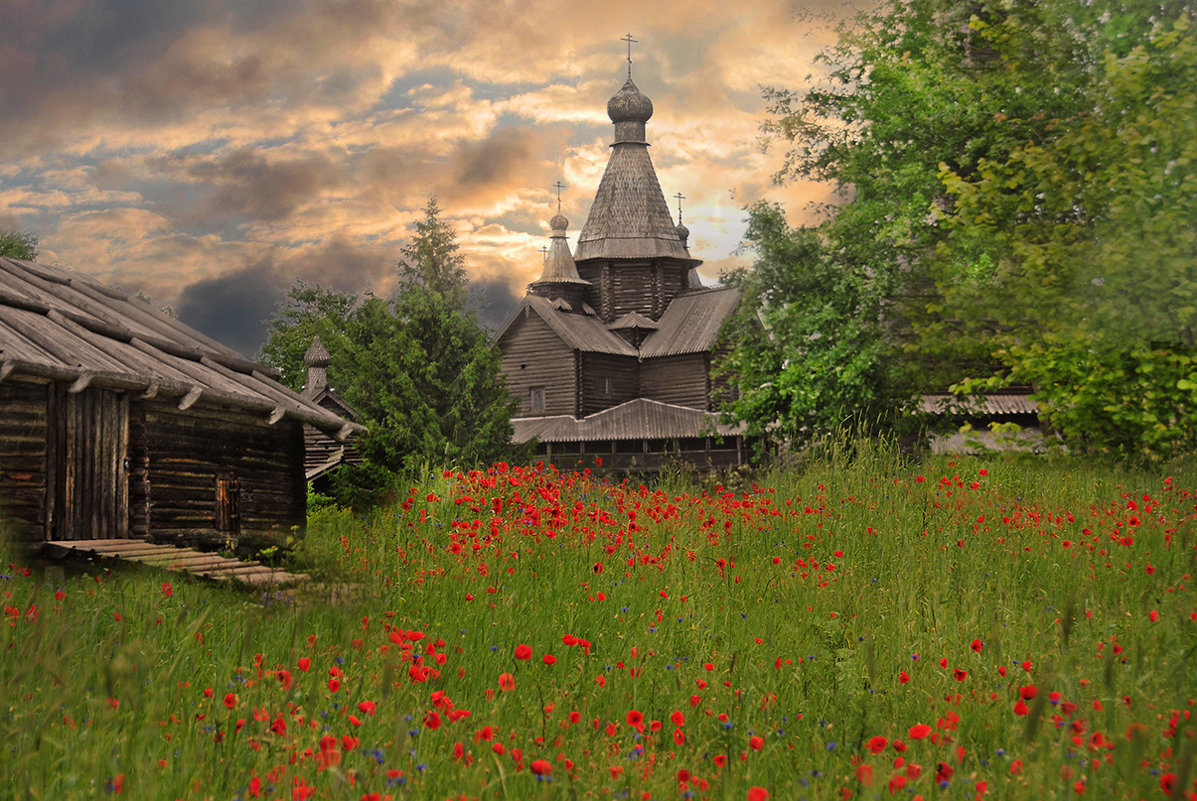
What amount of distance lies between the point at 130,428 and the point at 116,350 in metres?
0.97

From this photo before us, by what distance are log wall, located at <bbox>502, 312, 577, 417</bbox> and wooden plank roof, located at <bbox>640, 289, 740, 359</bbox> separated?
4033mm

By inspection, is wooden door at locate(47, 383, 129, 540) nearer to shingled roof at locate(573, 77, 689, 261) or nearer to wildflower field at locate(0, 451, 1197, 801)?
wildflower field at locate(0, 451, 1197, 801)

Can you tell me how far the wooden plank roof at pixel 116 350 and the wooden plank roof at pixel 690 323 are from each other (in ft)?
87.6

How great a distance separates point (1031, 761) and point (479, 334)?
25169 mm

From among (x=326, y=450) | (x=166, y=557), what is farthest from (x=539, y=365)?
(x=166, y=557)

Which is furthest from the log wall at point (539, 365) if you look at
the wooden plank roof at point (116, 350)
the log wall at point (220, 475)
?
the log wall at point (220, 475)

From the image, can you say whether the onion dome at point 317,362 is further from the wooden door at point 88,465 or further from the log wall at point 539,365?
the wooden door at point 88,465

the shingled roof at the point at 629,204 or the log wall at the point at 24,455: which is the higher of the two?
the shingled roof at the point at 629,204

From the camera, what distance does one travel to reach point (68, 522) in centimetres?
1080

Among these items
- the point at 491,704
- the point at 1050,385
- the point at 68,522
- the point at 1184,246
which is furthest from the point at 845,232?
the point at 491,704

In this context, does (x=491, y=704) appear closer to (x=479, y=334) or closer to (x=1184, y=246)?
(x=1184, y=246)

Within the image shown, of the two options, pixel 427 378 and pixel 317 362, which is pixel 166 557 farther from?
pixel 317 362

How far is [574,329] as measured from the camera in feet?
137

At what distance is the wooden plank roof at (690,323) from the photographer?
4134 cm
